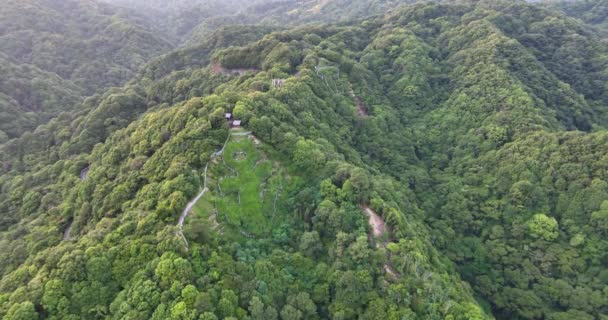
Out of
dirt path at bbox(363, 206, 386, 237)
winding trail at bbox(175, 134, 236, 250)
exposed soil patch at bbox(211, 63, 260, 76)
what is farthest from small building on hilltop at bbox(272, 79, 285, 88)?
dirt path at bbox(363, 206, 386, 237)

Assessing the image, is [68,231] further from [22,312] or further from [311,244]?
[311,244]

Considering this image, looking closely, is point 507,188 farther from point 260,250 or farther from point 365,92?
point 260,250

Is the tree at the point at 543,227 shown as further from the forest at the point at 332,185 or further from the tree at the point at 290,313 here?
the tree at the point at 290,313

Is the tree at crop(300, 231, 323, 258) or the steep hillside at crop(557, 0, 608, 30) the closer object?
the tree at crop(300, 231, 323, 258)

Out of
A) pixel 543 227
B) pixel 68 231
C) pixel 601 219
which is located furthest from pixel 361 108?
pixel 68 231

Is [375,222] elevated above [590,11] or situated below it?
above

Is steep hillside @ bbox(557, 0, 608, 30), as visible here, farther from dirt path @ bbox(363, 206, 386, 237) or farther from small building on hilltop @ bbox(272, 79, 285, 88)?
dirt path @ bbox(363, 206, 386, 237)

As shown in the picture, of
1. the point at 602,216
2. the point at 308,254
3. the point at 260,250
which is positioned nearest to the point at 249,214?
the point at 260,250

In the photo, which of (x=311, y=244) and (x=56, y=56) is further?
(x=56, y=56)
